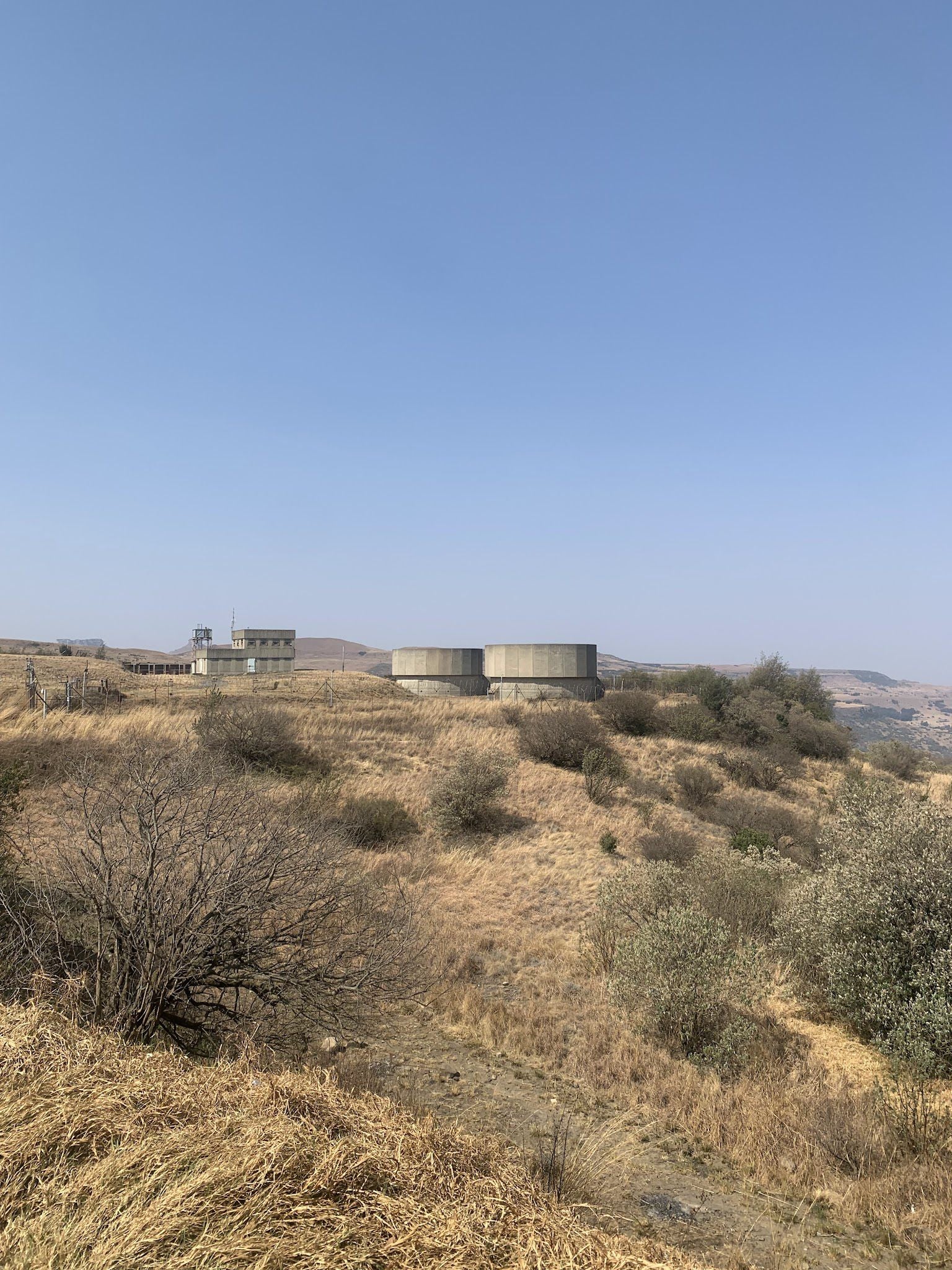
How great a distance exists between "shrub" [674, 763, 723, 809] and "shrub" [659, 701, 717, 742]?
479 cm

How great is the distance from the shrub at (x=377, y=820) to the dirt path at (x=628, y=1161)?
9738mm

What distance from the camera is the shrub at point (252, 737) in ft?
72.5

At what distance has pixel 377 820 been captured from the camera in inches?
788

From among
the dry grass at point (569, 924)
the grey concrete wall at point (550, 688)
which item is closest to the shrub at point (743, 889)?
the dry grass at point (569, 924)

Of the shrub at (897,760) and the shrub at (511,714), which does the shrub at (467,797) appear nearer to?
the shrub at (511,714)

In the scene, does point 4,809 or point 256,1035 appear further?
point 4,809

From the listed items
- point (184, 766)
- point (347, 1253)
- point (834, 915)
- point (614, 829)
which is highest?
point (184, 766)

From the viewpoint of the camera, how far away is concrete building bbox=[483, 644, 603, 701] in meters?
39.7

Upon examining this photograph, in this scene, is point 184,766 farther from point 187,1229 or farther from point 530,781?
point 530,781

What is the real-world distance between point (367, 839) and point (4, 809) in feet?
30.2

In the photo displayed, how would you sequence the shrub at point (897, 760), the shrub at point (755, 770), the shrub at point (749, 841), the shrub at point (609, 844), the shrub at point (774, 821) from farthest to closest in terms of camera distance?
the shrub at point (897, 760) < the shrub at point (755, 770) < the shrub at point (774, 821) < the shrub at point (609, 844) < the shrub at point (749, 841)

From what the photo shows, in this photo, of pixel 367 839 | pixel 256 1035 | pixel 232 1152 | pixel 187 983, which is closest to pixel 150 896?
pixel 187 983

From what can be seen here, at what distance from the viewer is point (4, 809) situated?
480 inches

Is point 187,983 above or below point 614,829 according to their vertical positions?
above
